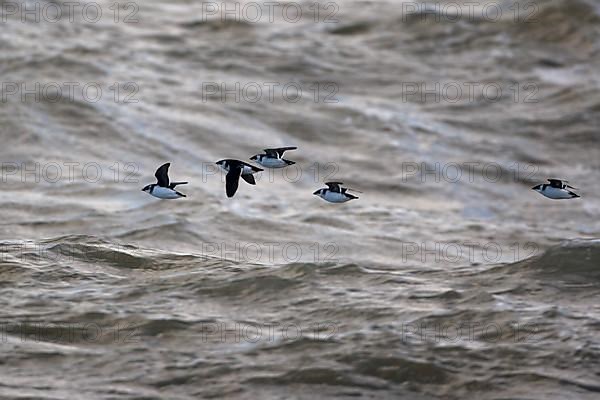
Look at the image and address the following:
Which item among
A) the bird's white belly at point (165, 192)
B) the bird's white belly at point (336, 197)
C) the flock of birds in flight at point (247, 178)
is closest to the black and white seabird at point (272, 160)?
the flock of birds in flight at point (247, 178)

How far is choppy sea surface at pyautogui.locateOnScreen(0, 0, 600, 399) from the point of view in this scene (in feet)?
29.8

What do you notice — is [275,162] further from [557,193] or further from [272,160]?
[557,193]

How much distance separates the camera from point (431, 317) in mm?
10016

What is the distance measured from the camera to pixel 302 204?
48.4ft

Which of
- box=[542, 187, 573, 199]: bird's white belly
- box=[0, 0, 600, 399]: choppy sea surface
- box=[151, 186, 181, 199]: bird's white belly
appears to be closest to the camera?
box=[0, 0, 600, 399]: choppy sea surface

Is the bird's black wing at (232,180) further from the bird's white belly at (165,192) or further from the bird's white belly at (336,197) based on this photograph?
the bird's white belly at (336,197)

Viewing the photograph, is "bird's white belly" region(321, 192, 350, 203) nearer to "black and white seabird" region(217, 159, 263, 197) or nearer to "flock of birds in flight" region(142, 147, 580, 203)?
"flock of birds in flight" region(142, 147, 580, 203)

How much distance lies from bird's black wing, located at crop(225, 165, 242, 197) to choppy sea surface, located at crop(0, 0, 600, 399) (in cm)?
125

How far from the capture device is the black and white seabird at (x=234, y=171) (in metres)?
8.94

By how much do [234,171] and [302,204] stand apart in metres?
5.60

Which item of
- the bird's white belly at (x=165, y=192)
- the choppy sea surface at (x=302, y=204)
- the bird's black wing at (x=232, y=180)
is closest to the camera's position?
the bird's black wing at (x=232, y=180)

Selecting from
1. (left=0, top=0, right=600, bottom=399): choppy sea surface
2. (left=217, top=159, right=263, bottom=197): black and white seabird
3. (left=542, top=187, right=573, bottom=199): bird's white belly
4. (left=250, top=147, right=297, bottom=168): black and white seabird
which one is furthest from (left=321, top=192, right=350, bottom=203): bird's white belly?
(left=542, top=187, right=573, bottom=199): bird's white belly

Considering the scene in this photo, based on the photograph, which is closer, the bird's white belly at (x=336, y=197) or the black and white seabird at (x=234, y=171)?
the black and white seabird at (x=234, y=171)

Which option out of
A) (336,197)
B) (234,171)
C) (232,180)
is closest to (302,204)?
(336,197)
